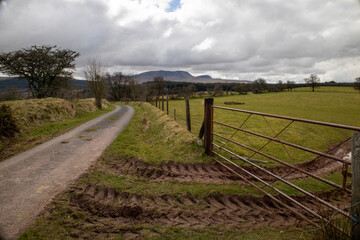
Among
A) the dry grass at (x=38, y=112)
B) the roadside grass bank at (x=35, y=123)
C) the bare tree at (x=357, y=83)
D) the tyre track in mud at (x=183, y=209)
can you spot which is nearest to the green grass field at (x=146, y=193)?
the tyre track in mud at (x=183, y=209)

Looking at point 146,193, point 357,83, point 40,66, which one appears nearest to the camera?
point 146,193

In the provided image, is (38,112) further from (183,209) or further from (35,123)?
(183,209)

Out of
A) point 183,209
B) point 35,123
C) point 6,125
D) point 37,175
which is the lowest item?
point 183,209

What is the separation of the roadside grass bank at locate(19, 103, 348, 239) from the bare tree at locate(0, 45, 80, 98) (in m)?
24.6

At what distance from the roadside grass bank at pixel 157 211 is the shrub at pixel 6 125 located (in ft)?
27.1

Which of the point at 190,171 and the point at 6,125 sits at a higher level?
the point at 6,125

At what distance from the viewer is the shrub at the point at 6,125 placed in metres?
10.2

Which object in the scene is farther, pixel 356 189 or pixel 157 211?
pixel 157 211

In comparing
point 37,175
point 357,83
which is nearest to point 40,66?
point 37,175

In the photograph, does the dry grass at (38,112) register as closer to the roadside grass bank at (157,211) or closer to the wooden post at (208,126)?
the roadside grass bank at (157,211)

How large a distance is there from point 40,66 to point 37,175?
1088 inches

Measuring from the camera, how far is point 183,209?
4074 mm

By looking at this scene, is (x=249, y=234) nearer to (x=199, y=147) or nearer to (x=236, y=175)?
(x=236, y=175)

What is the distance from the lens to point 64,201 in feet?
13.9
